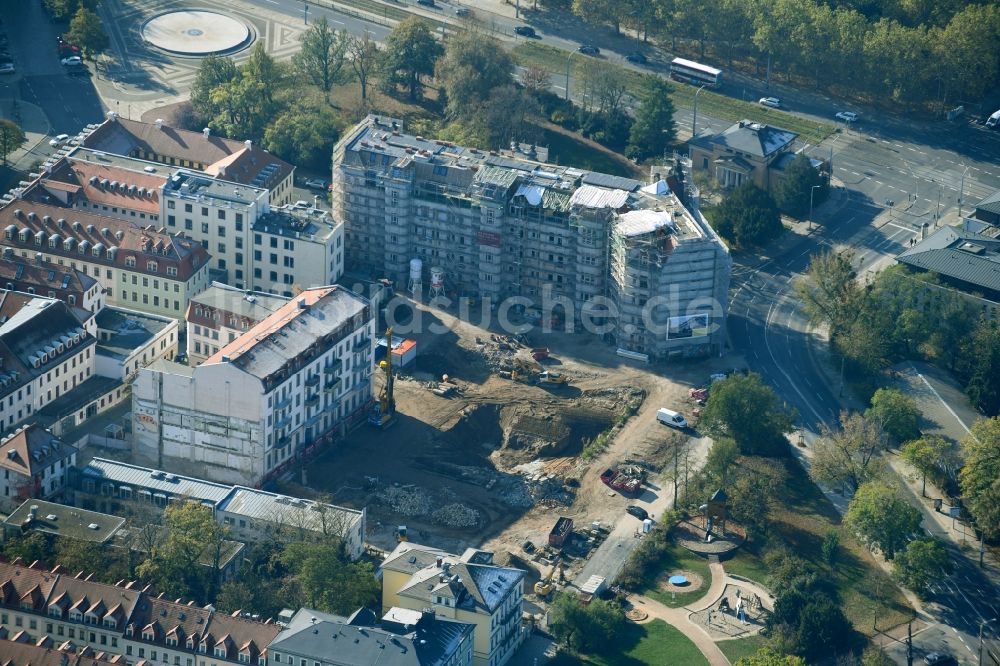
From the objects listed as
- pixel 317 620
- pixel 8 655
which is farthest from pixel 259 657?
pixel 8 655

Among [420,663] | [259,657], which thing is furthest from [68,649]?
[420,663]

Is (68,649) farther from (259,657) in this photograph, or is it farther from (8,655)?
(259,657)

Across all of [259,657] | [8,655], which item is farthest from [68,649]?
[259,657]

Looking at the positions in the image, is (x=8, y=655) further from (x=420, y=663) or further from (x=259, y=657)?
(x=420, y=663)

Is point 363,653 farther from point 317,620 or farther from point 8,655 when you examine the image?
point 8,655

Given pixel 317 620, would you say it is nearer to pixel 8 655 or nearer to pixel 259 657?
pixel 259 657

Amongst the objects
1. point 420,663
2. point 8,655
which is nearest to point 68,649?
point 8,655
